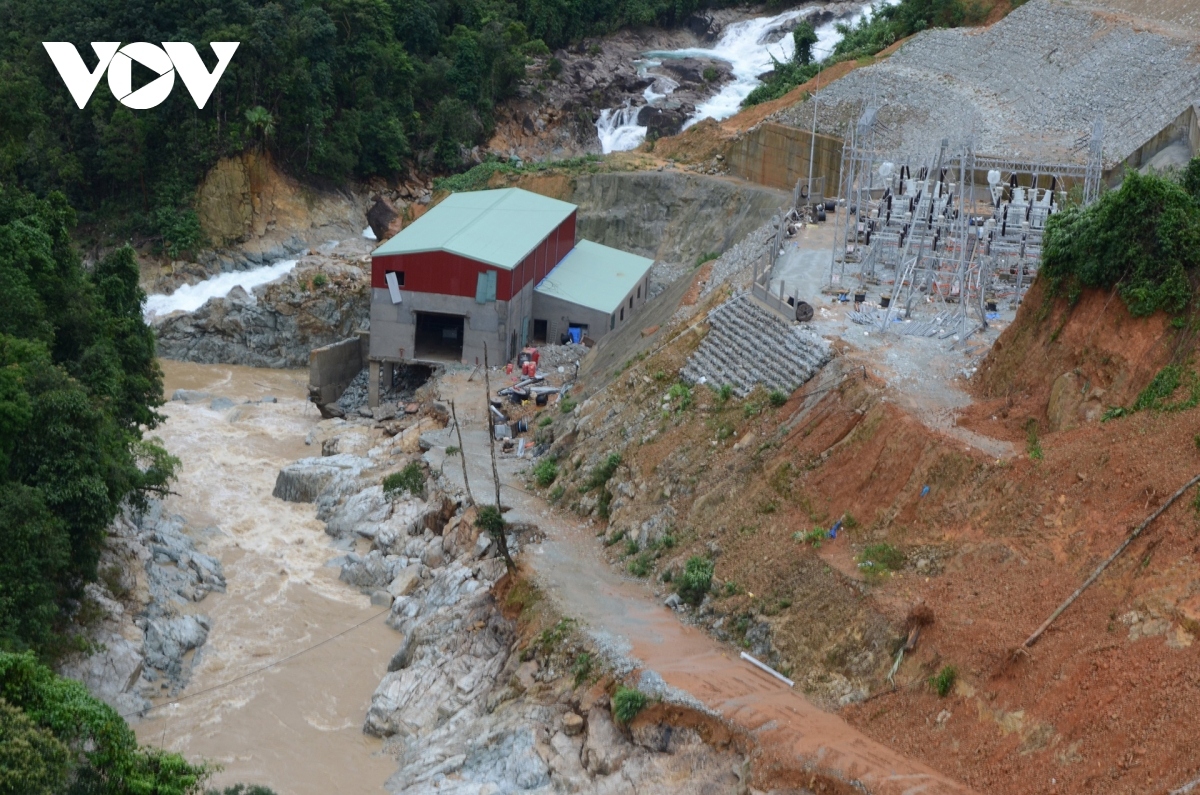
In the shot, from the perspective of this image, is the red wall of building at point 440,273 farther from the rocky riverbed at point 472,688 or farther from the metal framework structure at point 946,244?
the metal framework structure at point 946,244

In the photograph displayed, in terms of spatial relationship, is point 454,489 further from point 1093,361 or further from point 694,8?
point 694,8

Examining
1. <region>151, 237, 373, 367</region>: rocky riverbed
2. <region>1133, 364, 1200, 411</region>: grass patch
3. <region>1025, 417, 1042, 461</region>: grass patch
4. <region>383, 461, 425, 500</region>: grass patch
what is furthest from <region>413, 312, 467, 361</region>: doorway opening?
<region>1133, 364, 1200, 411</region>: grass patch

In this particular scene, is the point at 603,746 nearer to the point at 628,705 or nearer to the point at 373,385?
the point at 628,705

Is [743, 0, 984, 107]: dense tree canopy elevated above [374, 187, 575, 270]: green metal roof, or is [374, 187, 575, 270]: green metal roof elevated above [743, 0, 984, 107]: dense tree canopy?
[743, 0, 984, 107]: dense tree canopy

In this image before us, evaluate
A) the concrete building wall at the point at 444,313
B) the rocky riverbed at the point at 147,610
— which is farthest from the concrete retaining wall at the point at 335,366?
the rocky riverbed at the point at 147,610

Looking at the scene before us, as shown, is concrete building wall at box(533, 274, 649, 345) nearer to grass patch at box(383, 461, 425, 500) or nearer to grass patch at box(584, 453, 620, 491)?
grass patch at box(383, 461, 425, 500)

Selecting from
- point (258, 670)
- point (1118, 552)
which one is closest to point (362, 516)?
point (258, 670)
